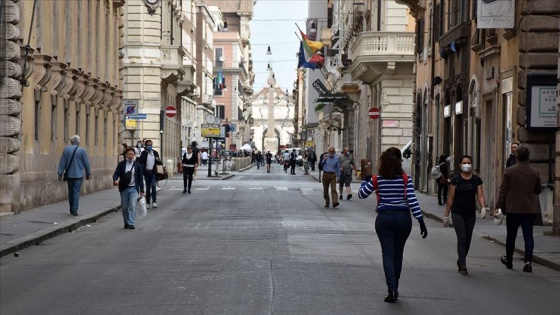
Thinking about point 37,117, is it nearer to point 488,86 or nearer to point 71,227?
point 71,227

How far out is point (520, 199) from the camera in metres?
17.7

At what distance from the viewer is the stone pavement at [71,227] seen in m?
19.7

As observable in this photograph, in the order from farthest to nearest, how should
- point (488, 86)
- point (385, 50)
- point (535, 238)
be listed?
point (385, 50) < point (488, 86) < point (535, 238)

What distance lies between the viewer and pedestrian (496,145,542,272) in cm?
1761

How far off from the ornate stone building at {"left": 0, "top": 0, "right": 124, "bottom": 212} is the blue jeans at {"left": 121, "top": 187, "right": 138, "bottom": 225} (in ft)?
10.8

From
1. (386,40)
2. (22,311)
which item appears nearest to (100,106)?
(386,40)

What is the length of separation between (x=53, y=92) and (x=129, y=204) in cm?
977

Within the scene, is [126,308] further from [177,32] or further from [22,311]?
[177,32]

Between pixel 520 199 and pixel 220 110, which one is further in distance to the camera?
pixel 220 110

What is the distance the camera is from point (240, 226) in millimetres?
25109

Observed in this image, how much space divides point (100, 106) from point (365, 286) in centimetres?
3068

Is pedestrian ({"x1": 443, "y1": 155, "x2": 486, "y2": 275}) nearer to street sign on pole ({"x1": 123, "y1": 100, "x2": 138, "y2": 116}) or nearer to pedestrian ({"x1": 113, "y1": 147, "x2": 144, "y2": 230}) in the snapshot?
pedestrian ({"x1": 113, "y1": 147, "x2": 144, "y2": 230})

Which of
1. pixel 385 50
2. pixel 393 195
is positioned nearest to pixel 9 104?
pixel 393 195

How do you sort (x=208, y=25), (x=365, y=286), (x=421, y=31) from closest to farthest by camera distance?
(x=365, y=286) → (x=421, y=31) → (x=208, y=25)
